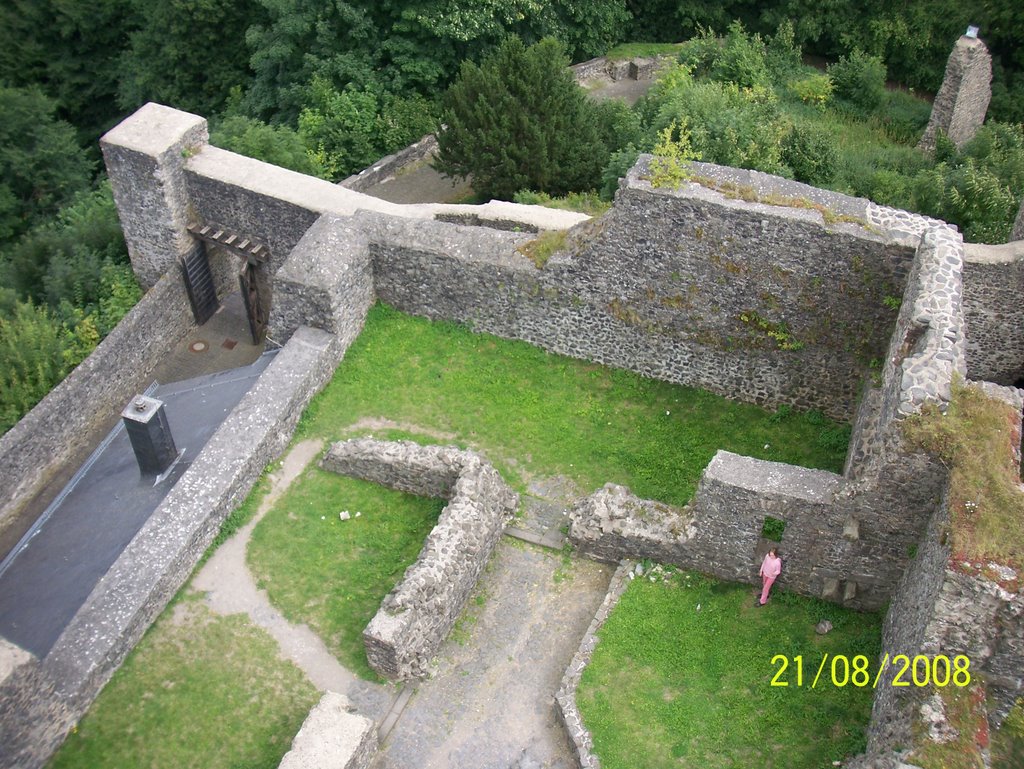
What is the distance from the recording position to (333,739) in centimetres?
959

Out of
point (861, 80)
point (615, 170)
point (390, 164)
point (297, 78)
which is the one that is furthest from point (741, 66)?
point (297, 78)

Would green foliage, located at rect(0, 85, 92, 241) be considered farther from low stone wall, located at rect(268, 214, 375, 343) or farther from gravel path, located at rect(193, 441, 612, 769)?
gravel path, located at rect(193, 441, 612, 769)

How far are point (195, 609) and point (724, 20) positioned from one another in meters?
23.8

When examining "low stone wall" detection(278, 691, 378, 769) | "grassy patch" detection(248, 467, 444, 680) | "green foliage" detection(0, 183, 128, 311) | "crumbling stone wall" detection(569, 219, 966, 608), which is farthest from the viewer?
"green foliage" detection(0, 183, 128, 311)

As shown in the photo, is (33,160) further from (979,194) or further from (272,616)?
(979,194)

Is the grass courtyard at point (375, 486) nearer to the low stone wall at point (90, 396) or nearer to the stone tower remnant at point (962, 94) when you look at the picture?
the low stone wall at point (90, 396)

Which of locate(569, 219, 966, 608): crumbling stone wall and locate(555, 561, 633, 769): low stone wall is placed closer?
locate(569, 219, 966, 608): crumbling stone wall

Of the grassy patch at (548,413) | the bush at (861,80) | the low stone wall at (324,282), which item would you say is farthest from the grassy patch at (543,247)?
the bush at (861,80)

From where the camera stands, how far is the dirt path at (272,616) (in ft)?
34.7

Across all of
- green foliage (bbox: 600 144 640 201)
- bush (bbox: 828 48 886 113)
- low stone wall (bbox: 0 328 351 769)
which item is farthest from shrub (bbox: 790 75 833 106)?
low stone wall (bbox: 0 328 351 769)

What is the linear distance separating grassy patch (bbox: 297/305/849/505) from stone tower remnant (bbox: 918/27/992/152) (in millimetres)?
12327

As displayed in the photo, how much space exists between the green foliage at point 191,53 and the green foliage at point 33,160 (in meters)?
2.85

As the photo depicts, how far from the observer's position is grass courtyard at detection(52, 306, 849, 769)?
33.9 feet

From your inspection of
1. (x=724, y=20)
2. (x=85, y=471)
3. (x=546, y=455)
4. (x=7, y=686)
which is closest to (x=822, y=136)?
(x=546, y=455)
